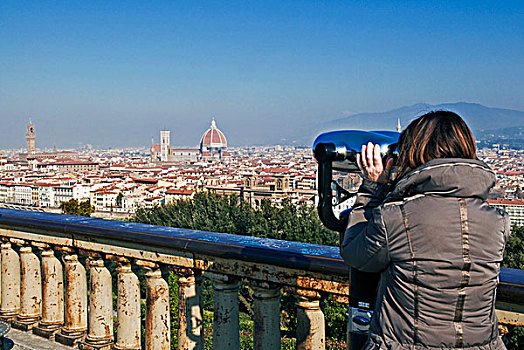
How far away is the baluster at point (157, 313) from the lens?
199cm

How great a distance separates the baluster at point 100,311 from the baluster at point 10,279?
0.60 m

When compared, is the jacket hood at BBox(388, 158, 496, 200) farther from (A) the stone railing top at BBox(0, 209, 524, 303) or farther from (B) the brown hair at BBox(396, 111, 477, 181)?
(A) the stone railing top at BBox(0, 209, 524, 303)

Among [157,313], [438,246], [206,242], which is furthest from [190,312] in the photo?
[438,246]

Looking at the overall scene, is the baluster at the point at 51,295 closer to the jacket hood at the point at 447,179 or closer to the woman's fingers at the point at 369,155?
the woman's fingers at the point at 369,155

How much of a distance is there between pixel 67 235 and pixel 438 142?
1.72 metres

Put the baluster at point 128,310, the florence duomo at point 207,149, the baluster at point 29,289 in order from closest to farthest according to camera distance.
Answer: the baluster at point 128,310 → the baluster at point 29,289 → the florence duomo at point 207,149

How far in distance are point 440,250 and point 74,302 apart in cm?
171

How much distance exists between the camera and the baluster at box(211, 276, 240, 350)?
1853mm

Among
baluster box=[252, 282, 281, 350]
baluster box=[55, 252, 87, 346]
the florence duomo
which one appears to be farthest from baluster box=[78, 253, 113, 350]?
the florence duomo

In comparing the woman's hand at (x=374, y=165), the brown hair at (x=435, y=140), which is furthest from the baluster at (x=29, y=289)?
the brown hair at (x=435, y=140)

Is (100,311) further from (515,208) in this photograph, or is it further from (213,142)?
(213,142)

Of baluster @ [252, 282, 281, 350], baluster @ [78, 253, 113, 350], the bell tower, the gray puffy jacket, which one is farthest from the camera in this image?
the bell tower

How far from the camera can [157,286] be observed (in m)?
2.01

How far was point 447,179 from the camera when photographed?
1.10 m
